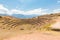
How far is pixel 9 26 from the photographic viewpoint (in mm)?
19516

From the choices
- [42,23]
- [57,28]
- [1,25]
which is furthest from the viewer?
[42,23]

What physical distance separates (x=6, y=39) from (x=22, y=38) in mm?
1382

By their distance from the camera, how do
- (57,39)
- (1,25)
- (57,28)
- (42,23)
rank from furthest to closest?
1. (42,23)
2. (1,25)
3. (57,28)
4. (57,39)

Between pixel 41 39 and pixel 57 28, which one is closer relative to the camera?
pixel 41 39

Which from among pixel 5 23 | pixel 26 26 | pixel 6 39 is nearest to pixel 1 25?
pixel 5 23

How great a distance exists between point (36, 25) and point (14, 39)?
8.34 m

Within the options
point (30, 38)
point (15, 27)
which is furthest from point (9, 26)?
point (30, 38)

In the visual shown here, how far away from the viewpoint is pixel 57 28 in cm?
1753

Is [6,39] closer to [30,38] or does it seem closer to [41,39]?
[30,38]

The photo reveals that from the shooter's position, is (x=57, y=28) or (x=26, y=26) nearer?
(x=57, y=28)

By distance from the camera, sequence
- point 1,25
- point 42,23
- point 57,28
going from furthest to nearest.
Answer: point 42,23 → point 1,25 → point 57,28

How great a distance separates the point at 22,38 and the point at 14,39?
29.8 inches

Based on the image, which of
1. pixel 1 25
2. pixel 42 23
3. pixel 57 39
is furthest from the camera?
pixel 42 23

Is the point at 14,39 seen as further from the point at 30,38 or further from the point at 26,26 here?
the point at 26,26
